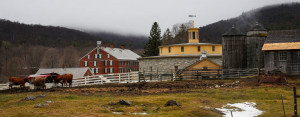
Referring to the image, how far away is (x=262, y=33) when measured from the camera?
40.1 meters

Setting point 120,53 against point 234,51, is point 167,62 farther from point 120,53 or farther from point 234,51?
point 120,53

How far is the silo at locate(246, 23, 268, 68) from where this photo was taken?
129 ft

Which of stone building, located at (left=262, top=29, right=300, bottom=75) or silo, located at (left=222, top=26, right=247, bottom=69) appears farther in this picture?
silo, located at (left=222, top=26, right=247, bottom=69)

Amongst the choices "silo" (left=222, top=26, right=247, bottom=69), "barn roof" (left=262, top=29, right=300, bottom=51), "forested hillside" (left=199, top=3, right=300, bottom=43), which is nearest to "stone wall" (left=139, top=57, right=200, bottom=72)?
"silo" (left=222, top=26, right=247, bottom=69)

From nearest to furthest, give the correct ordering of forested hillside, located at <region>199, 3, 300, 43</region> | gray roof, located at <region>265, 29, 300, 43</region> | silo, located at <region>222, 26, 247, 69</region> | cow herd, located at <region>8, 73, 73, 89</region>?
cow herd, located at <region>8, 73, 73, 89</region> → gray roof, located at <region>265, 29, 300, 43</region> → silo, located at <region>222, 26, 247, 69</region> → forested hillside, located at <region>199, 3, 300, 43</region>

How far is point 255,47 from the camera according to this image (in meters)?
39.7

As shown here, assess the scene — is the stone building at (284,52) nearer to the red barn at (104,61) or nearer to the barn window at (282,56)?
the barn window at (282,56)

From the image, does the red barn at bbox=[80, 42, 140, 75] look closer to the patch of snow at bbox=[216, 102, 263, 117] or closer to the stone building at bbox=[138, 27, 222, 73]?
the stone building at bbox=[138, 27, 222, 73]

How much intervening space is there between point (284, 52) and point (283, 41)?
123 cm

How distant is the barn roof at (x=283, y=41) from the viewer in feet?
Answer: 111

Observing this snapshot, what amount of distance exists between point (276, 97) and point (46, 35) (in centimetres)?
14303

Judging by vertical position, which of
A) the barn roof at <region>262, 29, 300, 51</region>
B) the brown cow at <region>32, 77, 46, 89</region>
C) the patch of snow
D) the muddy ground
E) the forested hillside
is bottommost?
the patch of snow

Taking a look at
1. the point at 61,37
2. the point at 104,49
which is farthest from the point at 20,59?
the point at 61,37

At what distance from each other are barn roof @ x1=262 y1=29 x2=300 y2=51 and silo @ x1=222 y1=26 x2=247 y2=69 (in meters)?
5.42
